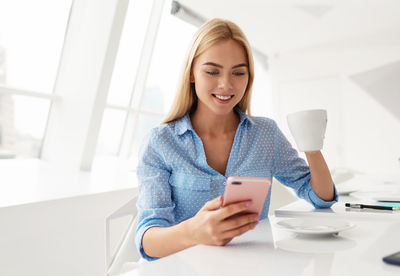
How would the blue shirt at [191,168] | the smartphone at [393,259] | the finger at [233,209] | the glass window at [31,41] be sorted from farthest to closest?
the glass window at [31,41] < the blue shirt at [191,168] < the finger at [233,209] < the smartphone at [393,259]

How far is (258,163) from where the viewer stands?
1.36 meters

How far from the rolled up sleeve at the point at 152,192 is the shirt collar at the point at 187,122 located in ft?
0.33

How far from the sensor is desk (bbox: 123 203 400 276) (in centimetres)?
61

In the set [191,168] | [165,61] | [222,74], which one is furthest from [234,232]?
[165,61]

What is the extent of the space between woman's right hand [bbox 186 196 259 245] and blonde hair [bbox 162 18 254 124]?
2.11 feet

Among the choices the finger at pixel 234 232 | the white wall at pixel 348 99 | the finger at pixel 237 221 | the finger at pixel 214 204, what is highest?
the white wall at pixel 348 99

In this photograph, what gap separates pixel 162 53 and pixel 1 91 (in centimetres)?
274

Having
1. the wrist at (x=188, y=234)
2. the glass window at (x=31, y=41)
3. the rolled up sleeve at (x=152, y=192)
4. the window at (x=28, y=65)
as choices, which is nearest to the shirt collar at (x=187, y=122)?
the rolled up sleeve at (x=152, y=192)

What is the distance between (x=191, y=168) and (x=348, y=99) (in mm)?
6568

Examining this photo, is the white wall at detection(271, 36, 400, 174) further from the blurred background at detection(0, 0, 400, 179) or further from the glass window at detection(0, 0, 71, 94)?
the glass window at detection(0, 0, 71, 94)

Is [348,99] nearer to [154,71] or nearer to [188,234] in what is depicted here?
[154,71]

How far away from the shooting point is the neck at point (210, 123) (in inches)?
55.4

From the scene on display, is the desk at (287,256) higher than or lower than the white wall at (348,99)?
lower

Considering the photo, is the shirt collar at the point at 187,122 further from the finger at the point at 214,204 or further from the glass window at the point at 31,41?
the glass window at the point at 31,41
